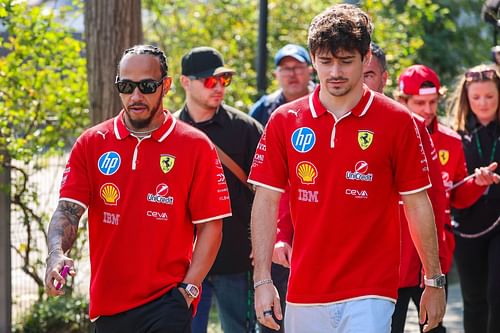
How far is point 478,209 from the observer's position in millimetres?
7727

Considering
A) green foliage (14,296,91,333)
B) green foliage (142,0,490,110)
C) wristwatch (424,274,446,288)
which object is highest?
green foliage (142,0,490,110)

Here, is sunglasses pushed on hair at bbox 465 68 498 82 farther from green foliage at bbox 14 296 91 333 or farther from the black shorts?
green foliage at bbox 14 296 91 333

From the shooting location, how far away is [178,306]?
5043mm

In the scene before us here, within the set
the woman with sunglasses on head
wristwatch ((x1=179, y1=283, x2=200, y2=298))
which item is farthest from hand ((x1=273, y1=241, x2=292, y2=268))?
the woman with sunglasses on head

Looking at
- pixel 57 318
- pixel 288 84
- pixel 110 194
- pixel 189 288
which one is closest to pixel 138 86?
pixel 110 194

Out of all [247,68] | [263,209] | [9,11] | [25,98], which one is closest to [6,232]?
[25,98]

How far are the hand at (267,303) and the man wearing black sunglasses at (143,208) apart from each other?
0.45 metres

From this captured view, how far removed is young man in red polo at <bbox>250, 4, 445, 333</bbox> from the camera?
4.79 meters

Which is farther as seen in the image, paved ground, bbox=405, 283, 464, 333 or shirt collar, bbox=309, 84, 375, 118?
paved ground, bbox=405, 283, 464, 333

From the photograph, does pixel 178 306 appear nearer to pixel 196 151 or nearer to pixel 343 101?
pixel 196 151

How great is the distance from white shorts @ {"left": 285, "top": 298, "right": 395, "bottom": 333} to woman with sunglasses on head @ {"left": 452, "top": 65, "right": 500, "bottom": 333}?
9.93 feet

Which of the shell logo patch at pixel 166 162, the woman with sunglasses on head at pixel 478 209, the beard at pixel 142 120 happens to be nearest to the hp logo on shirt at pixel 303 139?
the shell logo patch at pixel 166 162

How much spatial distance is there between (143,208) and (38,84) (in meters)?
4.17

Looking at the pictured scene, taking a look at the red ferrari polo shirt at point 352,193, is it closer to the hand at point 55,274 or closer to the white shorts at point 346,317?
the white shorts at point 346,317
